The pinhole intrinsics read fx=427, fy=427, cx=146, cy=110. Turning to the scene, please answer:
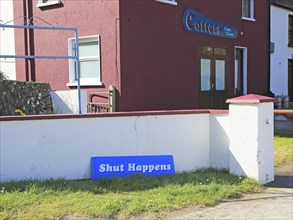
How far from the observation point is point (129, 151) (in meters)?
7.52

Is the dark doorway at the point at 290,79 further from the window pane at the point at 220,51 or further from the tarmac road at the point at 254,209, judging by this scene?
the tarmac road at the point at 254,209

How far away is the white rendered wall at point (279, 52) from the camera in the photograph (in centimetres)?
2128

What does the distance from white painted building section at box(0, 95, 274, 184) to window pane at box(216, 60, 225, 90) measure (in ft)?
25.7

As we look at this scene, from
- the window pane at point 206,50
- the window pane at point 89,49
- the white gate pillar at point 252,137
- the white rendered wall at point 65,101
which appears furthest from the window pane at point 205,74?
the white gate pillar at point 252,137

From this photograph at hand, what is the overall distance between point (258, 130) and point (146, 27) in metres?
6.33

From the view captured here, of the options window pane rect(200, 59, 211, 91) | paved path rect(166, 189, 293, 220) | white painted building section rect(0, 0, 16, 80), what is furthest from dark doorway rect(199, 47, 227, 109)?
paved path rect(166, 189, 293, 220)

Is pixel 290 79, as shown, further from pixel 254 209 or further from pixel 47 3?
pixel 254 209

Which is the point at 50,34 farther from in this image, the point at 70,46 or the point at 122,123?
the point at 122,123

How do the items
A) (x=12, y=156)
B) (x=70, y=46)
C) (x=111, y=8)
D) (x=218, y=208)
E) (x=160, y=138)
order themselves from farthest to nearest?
(x=70, y=46) → (x=111, y=8) → (x=160, y=138) → (x=12, y=156) → (x=218, y=208)

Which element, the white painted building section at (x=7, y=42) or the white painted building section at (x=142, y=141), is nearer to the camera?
the white painted building section at (x=142, y=141)

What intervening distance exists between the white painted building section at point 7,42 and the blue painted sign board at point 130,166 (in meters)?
8.74

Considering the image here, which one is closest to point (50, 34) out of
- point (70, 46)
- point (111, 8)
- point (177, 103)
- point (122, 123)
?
point (70, 46)

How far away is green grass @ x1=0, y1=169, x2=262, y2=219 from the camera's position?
217 inches

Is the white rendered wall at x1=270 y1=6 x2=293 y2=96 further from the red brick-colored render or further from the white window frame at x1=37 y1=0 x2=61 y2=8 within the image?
the white window frame at x1=37 y1=0 x2=61 y2=8
